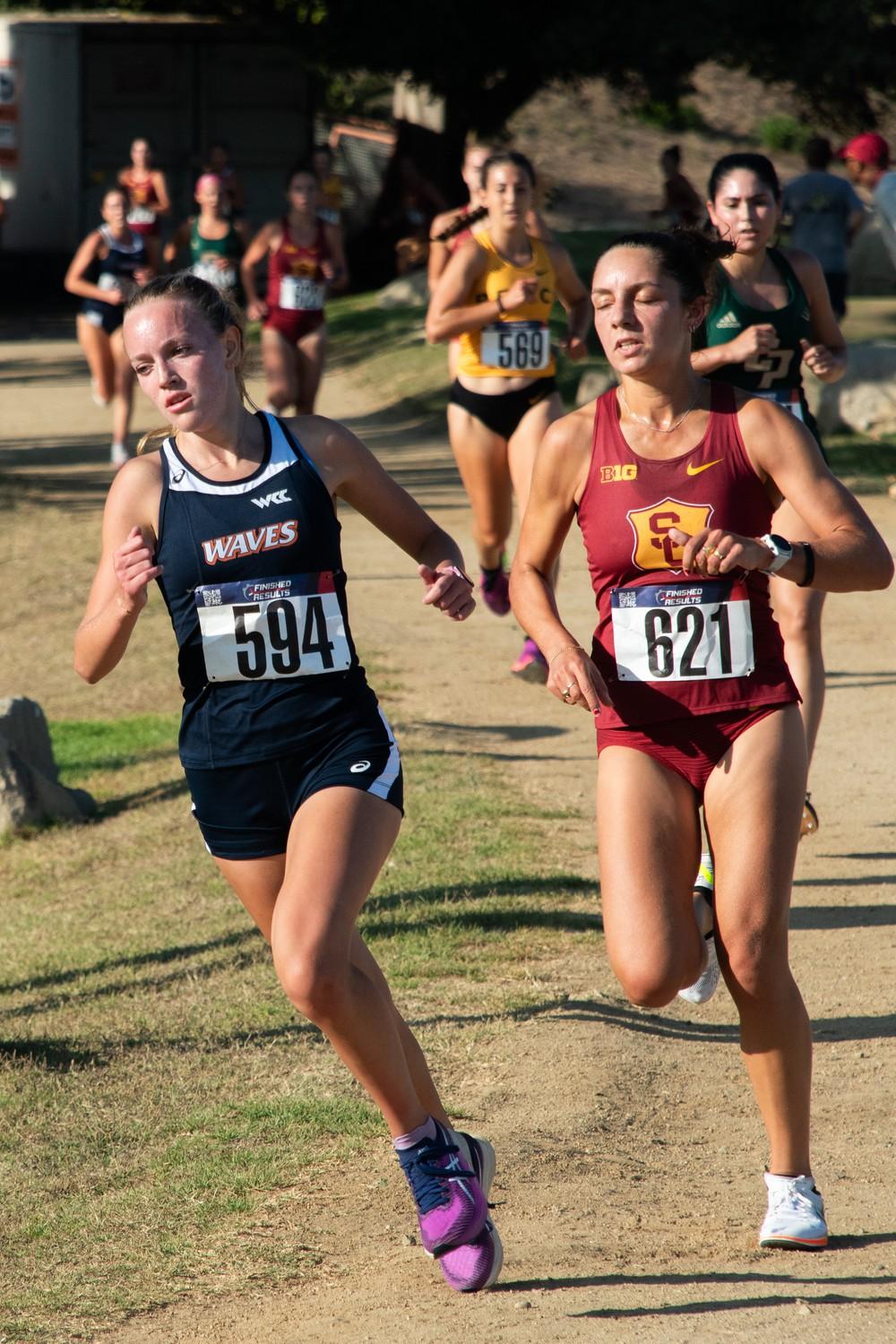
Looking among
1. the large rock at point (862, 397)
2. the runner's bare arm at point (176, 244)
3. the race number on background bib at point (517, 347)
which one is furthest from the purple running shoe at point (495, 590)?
the large rock at point (862, 397)

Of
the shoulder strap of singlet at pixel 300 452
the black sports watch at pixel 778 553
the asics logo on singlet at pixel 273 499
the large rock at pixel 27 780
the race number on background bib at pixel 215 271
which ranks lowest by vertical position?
the large rock at pixel 27 780

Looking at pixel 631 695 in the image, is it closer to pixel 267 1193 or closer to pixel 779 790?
pixel 779 790

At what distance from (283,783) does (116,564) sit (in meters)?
0.55

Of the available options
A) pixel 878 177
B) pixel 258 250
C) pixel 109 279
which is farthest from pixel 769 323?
pixel 109 279

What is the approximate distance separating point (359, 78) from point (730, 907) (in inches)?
1814

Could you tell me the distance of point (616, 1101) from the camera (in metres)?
4.59

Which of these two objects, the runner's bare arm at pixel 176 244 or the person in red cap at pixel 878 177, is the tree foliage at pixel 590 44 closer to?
the person in red cap at pixel 878 177

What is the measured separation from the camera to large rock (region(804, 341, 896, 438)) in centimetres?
1541

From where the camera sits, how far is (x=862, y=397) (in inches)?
A: 609

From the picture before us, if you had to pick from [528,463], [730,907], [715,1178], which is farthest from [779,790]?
[528,463]

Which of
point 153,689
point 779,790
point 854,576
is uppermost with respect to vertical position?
point 854,576

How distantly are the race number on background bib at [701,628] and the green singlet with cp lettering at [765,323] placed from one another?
2.35 metres

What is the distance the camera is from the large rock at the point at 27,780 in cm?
782

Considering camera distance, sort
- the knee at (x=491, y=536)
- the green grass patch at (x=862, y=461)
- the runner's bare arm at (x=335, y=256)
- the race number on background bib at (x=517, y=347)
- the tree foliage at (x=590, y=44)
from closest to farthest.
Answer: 1. the race number on background bib at (x=517, y=347)
2. the knee at (x=491, y=536)
3. the runner's bare arm at (x=335, y=256)
4. the green grass patch at (x=862, y=461)
5. the tree foliage at (x=590, y=44)
